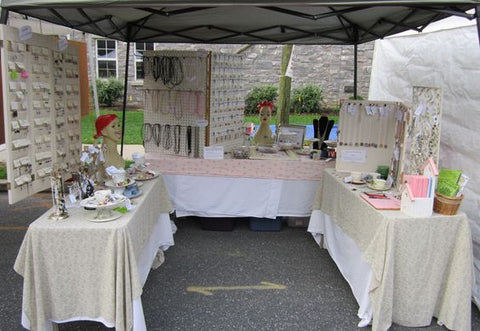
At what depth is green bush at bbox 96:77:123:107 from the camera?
11680 millimetres

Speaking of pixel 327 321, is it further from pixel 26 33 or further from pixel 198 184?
pixel 26 33

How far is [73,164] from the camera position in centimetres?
317

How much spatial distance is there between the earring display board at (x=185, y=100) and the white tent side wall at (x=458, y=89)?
1.66 meters

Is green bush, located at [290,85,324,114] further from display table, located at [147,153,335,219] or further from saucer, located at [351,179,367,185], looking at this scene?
saucer, located at [351,179,367,185]

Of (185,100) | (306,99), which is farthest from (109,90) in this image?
(185,100)

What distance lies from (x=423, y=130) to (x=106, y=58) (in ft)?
37.9

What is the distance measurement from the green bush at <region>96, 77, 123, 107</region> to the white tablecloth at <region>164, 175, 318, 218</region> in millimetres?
8849

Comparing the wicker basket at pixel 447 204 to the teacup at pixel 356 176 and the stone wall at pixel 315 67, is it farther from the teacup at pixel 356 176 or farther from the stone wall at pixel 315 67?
the stone wall at pixel 315 67

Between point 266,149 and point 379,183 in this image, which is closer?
point 379,183

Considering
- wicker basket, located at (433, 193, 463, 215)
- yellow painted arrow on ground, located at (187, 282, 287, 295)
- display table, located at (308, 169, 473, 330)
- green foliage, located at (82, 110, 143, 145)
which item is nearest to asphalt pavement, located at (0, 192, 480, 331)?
yellow painted arrow on ground, located at (187, 282, 287, 295)

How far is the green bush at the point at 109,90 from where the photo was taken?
38.3 feet

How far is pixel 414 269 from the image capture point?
2.34 metres

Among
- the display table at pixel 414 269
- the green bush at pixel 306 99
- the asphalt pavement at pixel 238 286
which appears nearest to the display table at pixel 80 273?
the asphalt pavement at pixel 238 286

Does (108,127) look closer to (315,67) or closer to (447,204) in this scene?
(447,204)
